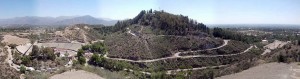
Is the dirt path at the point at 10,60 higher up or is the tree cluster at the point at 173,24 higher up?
the tree cluster at the point at 173,24

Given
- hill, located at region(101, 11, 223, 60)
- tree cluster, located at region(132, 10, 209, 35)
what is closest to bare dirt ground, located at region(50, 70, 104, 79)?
hill, located at region(101, 11, 223, 60)

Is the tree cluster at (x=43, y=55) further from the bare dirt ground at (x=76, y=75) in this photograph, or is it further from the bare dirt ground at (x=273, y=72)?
the bare dirt ground at (x=273, y=72)

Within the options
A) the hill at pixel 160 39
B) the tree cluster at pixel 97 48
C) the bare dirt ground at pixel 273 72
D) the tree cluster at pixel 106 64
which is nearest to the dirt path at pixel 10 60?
the tree cluster at pixel 106 64

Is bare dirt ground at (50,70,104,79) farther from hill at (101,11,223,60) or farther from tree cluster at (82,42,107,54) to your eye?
tree cluster at (82,42,107,54)

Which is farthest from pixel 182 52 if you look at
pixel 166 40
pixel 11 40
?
pixel 11 40

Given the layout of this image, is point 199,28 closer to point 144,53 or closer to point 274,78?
point 144,53

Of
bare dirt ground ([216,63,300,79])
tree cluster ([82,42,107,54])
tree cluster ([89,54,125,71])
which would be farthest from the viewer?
tree cluster ([82,42,107,54])

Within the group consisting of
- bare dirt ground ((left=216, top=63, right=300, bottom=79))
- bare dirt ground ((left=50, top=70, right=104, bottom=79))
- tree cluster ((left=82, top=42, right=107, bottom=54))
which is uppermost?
bare dirt ground ((left=216, top=63, right=300, bottom=79))

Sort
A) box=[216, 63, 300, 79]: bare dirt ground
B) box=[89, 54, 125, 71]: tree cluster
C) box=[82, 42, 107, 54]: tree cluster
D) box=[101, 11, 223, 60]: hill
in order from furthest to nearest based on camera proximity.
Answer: box=[82, 42, 107, 54]: tree cluster, box=[101, 11, 223, 60]: hill, box=[89, 54, 125, 71]: tree cluster, box=[216, 63, 300, 79]: bare dirt ground
